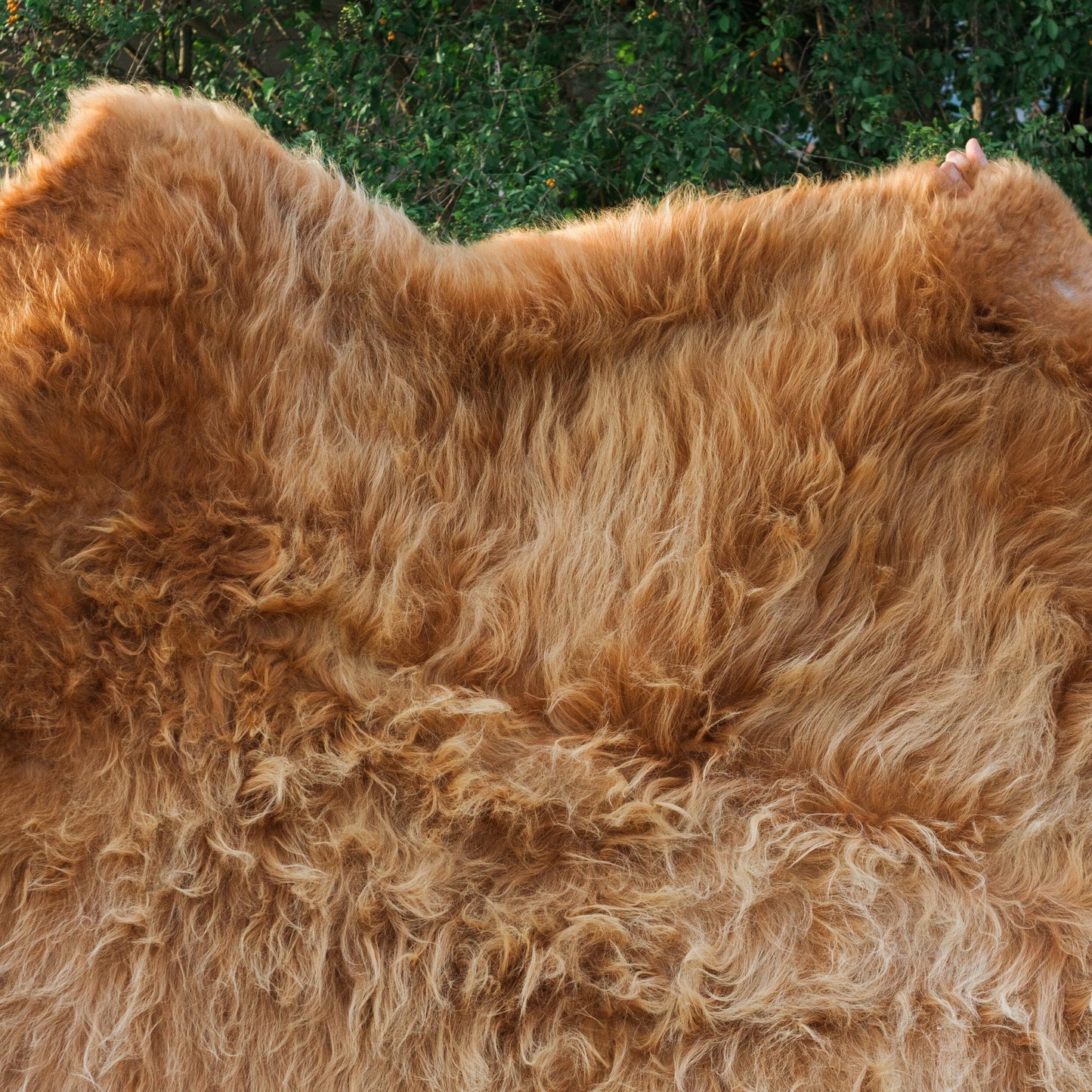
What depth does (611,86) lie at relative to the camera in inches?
110

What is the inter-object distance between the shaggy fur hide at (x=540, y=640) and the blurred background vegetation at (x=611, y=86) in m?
1.35

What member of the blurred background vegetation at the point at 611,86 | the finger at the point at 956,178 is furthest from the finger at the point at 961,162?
the blurred background vegetation at the point at 611,86

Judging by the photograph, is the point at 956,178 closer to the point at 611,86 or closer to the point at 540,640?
the point at 540,640

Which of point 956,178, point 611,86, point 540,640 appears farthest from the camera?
point 611,86

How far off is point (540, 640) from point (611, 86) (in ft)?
6.86

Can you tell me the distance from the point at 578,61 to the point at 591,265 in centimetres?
196

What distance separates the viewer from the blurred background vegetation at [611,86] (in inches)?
104

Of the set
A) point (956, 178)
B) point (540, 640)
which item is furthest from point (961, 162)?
point (540, 640)

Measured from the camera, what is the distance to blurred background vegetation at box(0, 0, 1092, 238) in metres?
2.63

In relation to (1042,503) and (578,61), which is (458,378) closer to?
(1042,503)

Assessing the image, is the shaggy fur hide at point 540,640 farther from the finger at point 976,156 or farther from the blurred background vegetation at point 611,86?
the blurred background vegetation at point 611,86

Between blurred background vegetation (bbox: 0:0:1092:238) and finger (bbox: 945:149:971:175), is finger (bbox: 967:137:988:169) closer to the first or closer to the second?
finger (bbox: 945:149:971:175)

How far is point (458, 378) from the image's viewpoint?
124 cm

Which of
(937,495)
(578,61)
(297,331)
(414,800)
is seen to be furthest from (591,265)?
(578,61)
